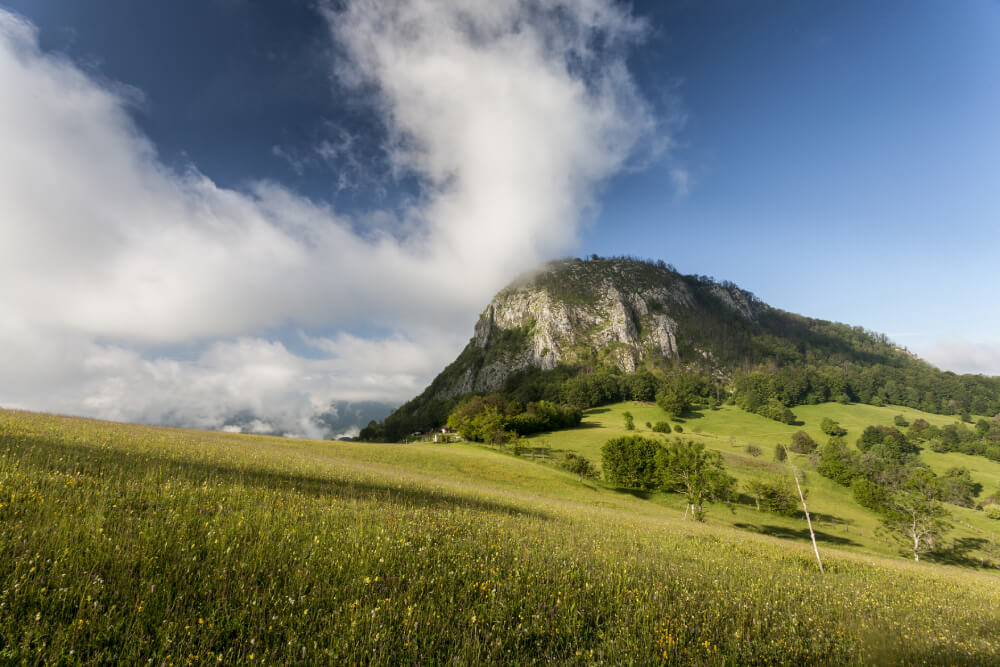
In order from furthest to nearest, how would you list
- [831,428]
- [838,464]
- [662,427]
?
[831,428], [662,427], [838,464]

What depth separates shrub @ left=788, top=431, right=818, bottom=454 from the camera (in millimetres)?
113000

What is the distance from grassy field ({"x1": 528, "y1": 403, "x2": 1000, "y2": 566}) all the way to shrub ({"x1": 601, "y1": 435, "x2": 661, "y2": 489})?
5.34 m

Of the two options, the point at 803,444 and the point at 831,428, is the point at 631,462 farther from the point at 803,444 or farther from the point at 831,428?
the point at 831,428

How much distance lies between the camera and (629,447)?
7362 centimetres

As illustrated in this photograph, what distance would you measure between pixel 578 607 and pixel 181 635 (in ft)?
16.0

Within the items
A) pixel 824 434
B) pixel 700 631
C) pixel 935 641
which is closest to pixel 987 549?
pixel 824 434

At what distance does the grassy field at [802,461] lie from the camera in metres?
58.2

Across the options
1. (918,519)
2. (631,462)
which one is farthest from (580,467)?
(918,519)

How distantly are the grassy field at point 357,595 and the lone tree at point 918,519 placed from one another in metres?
72.4

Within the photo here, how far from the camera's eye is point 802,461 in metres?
96.4

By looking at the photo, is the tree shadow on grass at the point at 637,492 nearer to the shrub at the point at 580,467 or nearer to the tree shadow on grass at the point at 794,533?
the shrub at the point at 580,467

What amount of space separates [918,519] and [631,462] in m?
41.7

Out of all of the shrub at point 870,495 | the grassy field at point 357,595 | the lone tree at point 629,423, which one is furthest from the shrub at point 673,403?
the grassy field at point 357,595

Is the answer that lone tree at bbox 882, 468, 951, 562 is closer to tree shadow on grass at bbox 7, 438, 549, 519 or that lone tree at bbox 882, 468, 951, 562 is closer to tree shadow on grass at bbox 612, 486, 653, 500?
tree shadow on grass at bbox 612, 486, 653, 500
